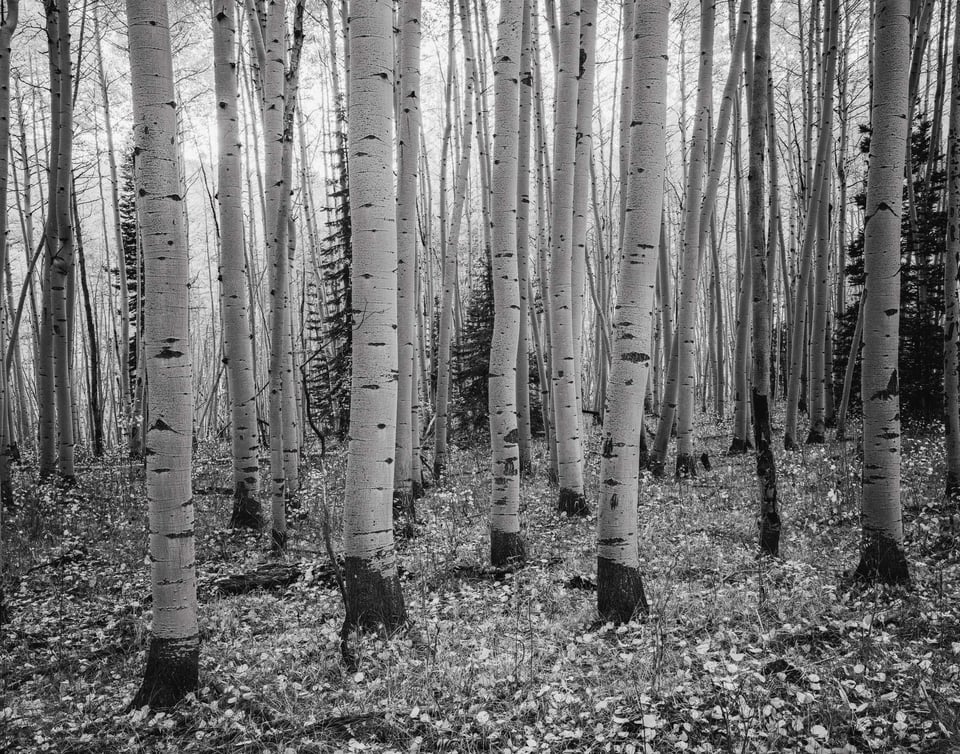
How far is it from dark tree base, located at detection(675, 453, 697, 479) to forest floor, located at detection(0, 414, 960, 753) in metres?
2.24

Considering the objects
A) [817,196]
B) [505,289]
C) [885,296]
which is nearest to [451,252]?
[505,289]

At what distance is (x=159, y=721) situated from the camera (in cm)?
307

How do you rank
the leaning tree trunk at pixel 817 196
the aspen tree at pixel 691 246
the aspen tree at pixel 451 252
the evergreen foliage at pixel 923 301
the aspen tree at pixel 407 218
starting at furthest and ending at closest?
1. the evergreen foliage at pixel 923 301
2. the aspen tree at pixel 451 252
3. the leaning tree trunk at pixel 817 196
4. the aspen tree at pixel 691 246
5. the aspen tree at pixel 407 218

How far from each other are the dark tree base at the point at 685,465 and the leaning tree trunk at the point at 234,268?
18.4 ft

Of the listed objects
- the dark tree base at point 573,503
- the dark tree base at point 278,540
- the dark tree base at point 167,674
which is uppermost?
the dark tree base at point 167,674

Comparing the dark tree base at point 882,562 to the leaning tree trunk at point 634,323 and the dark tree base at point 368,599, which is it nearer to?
the leaning tree trunk at point 634,323

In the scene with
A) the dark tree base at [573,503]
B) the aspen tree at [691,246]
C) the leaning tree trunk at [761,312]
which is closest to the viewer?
the leaning tree trunk at [761,312]

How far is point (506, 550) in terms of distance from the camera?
5.42m

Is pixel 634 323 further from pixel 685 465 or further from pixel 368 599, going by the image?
pixel 685 465

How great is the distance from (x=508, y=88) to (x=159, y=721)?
5.05 m

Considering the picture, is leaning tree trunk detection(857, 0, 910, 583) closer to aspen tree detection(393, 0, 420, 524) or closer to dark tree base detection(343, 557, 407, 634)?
dark tree base detection(343, 557, 407, 634)

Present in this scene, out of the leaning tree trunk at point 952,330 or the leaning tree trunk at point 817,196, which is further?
the leaning tree trunk at point 817,196

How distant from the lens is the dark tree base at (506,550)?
5395mm

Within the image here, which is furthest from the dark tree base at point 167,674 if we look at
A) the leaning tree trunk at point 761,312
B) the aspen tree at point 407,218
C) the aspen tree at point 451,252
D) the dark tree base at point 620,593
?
the aspen tree at point 451,252
